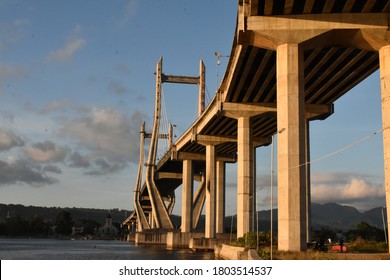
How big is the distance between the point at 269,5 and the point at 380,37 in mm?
7892

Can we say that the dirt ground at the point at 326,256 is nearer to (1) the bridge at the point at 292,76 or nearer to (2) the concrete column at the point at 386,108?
(1) the bridge at the point at 292,76

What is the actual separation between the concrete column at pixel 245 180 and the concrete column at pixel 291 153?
22.6 metres

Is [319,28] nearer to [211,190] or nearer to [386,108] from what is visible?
[386,108]

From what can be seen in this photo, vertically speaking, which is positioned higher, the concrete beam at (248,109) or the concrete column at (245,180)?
the concrete beam at (248,109)

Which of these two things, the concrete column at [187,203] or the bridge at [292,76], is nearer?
the bridge at [292,76]

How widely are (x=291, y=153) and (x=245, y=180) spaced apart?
23727 millimetres

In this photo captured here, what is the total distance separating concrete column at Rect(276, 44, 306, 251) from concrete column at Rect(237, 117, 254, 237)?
22.6 m

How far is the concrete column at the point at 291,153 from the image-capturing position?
34062mm

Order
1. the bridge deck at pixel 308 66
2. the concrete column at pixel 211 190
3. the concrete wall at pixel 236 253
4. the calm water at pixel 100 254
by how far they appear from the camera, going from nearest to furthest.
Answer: the concrete wall at pixel 236 253 < the bridge deck at pixel 308 66 < the calm water at pixel 100 254 < the concrete column at pixel 211 190

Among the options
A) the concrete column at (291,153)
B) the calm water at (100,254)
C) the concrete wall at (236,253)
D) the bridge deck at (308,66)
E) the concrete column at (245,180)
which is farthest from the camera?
the calm water at (100,254)

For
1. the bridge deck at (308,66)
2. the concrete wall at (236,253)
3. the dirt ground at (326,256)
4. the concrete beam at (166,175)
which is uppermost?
the bridge deck at (308,66)

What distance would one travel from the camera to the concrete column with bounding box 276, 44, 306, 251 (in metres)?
34.1

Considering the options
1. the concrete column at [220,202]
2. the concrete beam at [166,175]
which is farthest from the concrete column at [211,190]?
the concrete beam at [166,175]

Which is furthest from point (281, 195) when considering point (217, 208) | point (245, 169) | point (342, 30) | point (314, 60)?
point (217, 208)
